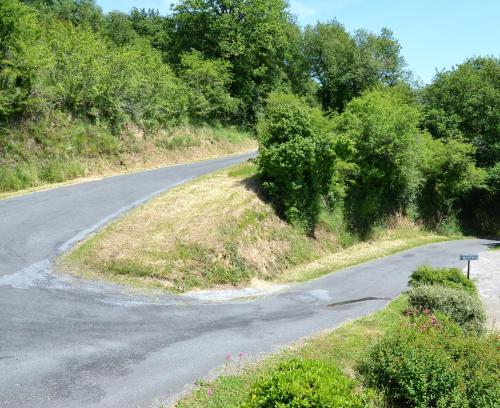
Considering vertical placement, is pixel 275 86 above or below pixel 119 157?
above

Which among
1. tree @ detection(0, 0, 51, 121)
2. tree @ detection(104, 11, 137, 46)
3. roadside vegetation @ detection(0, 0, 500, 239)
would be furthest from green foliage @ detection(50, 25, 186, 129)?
tree @ detection(104, 11, 137, 46)

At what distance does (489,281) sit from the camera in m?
21.6

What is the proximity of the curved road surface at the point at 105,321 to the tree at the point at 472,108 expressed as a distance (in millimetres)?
22139

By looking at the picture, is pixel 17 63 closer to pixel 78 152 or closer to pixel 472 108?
pixel 78 152

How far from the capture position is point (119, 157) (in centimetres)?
2791

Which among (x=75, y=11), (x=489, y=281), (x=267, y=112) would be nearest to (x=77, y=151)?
(x=267, y=112)

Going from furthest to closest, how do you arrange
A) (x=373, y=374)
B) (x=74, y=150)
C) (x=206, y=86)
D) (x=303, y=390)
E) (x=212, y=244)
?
(x=206, y=86) → (x=74, y=150) → (x=212, y=244) → (x=373, y=374) → (x=303, y=390)

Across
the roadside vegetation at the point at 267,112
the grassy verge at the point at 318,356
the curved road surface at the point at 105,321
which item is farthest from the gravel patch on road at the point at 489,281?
the roadside vegetation at the point at 267,112

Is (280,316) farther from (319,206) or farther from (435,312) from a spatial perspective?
(319,206)

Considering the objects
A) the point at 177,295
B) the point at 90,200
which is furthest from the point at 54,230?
the point at 177,295

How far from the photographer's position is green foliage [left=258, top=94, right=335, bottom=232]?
22.6m

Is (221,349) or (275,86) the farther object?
(275,86)

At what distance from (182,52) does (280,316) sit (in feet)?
111

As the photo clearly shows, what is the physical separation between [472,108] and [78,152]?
31039mm
